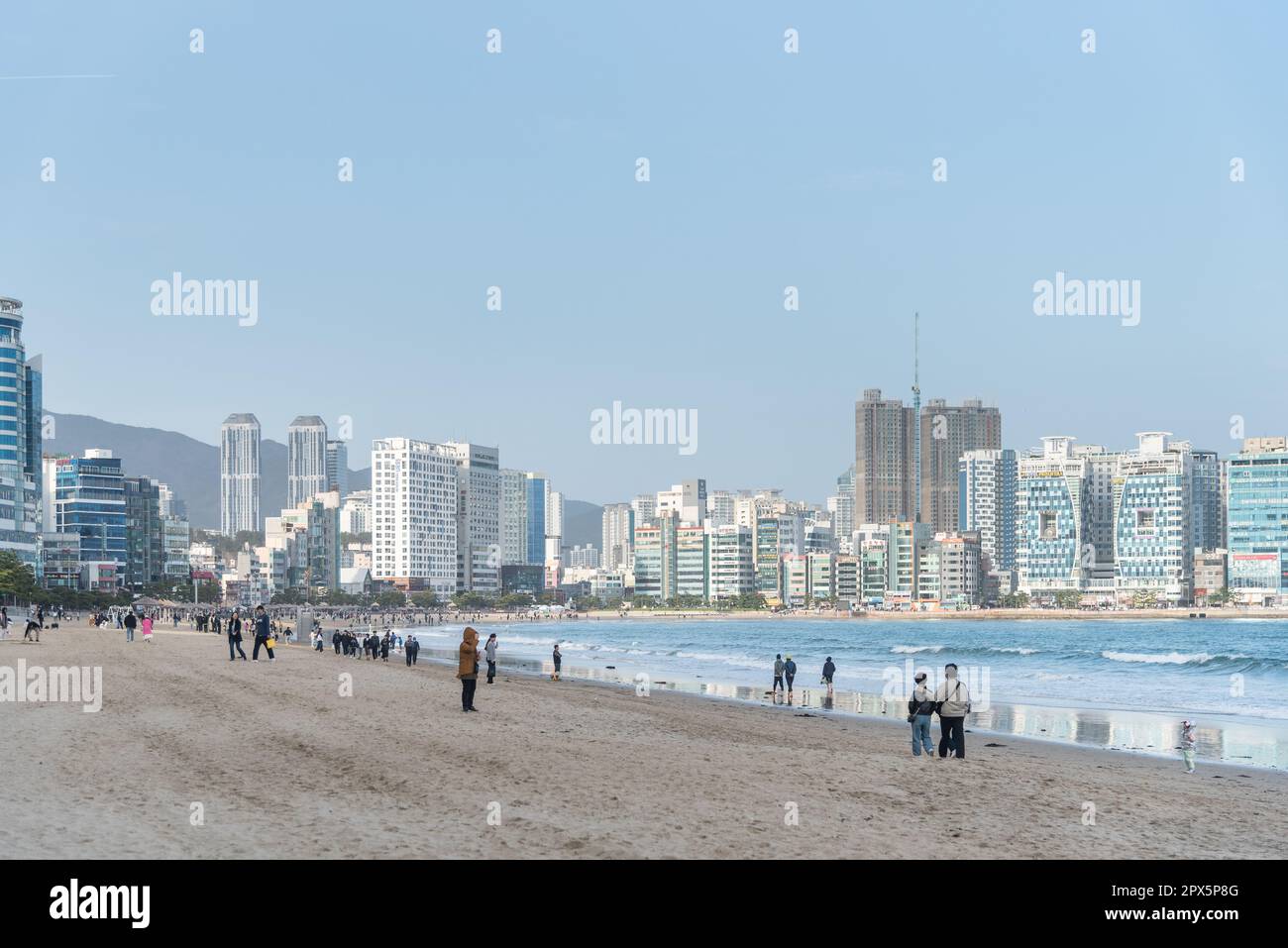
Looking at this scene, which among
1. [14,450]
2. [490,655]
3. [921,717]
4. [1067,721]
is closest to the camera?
[921,717]

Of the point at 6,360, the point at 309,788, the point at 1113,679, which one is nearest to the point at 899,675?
the point at 1113,679

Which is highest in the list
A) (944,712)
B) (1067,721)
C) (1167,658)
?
(944,712)

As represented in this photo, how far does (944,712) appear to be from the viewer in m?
22.4

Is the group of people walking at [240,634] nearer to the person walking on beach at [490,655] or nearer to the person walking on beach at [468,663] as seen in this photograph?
the person walking on beach at [490,655]

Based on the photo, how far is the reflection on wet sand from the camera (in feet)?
96.5

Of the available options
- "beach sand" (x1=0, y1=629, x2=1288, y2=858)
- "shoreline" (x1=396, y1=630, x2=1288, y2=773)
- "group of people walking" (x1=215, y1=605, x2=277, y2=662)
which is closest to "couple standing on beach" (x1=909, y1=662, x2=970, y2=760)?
"beach sand" (x1=0, y1=629, x2=1288, y2=858)

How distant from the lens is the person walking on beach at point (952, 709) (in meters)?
22.3

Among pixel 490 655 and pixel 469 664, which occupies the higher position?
pixel 469 664

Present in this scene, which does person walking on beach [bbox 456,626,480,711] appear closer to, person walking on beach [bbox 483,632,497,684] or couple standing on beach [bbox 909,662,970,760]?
person walking on beach [bbox 483,632,497,684]

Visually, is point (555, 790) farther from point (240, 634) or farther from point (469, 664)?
point (240, 634)

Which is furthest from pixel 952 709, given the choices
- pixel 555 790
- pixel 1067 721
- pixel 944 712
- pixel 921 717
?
pixel 1067 721

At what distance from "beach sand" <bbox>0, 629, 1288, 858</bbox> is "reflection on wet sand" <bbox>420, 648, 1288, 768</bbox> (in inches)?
97.7

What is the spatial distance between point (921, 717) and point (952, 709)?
87cm
